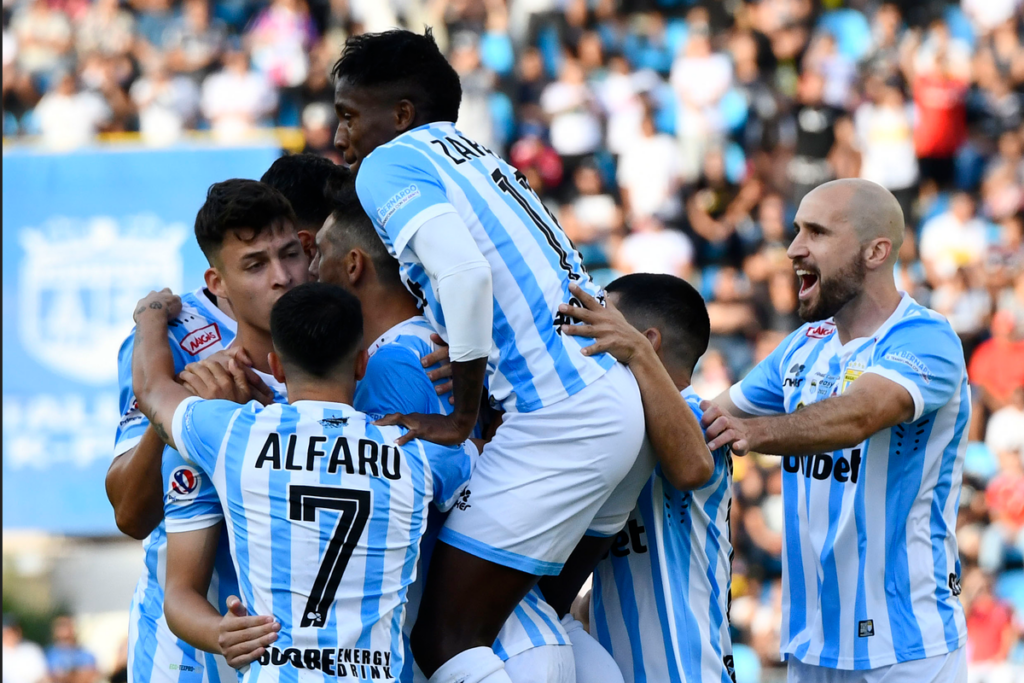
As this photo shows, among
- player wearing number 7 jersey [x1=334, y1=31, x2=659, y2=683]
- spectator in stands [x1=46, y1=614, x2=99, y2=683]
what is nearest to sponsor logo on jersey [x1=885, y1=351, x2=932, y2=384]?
player wearing number 7 jersey [x1=334, y1=31, x2=659, y2=683]

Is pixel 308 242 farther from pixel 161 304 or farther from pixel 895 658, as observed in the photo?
pixel 895 658

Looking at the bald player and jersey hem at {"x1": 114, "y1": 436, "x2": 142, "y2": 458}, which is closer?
jersey hem at {"x1": 114, "y1": 436, "x2": 142, "y2": 458}

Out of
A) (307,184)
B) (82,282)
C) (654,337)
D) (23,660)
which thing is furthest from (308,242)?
(82,282)

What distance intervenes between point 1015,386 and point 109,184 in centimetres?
907

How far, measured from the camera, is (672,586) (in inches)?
159

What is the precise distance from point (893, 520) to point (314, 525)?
231 centimetres

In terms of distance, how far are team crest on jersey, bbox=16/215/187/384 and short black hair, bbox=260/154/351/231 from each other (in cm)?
787

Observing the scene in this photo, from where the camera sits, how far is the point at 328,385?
11.1 feet

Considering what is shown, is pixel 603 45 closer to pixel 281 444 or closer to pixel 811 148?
pixel 811 148

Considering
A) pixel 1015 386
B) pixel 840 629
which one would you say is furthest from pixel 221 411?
pixel 1015 386

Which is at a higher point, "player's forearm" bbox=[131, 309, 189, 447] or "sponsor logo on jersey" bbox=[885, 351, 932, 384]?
"player's forearm" bbox=[131, 309, 189, 447]

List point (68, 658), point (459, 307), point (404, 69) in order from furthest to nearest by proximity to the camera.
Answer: point (68, 658) → point (404, 69) → point (459, 307)

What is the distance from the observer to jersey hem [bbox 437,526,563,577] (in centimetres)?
368

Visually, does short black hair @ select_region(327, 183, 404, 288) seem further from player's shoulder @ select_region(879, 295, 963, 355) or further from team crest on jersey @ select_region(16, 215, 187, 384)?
team crest on jersey @ select_region(16, 215, 187, 384)
